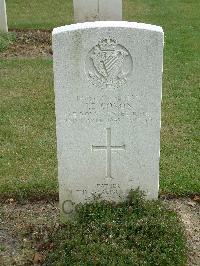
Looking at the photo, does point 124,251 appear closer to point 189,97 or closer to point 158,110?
point 158,110

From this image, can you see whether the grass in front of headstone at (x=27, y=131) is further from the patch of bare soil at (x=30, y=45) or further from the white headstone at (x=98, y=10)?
the white headstone at (x=98, y=10)

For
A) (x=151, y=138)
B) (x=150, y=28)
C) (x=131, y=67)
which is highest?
(x=150, y=28)

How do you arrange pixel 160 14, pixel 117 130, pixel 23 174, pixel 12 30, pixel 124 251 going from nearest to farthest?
pixel 124 251, pixel 117 130, pixel 23 174, pixel 12 30, pixel 160 14

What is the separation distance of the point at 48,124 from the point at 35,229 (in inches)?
100

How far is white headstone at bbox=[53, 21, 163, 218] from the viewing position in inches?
171

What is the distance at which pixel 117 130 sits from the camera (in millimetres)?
4645

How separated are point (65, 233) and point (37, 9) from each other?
10.7 meters

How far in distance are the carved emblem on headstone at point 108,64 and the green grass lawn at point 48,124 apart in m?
1.66

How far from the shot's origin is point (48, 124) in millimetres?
7371

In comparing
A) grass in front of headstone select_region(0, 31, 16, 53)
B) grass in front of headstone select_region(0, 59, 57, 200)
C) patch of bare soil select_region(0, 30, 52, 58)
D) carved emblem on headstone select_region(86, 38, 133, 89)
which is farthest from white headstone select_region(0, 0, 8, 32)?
carved emblem on headstone select_region(86, 38, 133, 89)

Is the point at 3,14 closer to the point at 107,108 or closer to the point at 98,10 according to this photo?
the point at 98,10

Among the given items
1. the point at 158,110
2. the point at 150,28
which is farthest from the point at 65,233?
the point at 150,28

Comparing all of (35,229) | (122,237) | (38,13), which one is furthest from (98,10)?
(122,237)

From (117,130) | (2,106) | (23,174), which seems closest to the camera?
(117,130)
